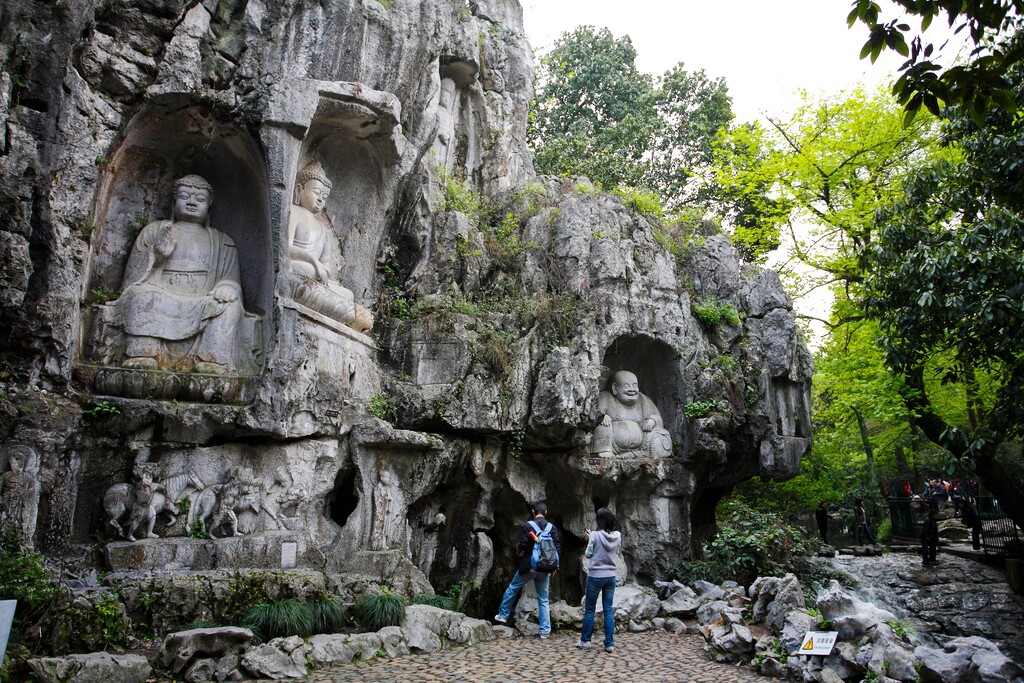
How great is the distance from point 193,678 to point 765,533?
921cm

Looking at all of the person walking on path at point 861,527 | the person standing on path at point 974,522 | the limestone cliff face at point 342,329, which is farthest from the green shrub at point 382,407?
the person walking on path at point 861,527

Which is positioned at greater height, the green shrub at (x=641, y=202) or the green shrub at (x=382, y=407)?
the green shrub at (x=641, y=202)

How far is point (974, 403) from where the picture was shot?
55.8ft

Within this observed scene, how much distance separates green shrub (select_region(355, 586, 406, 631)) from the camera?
8.42 metres

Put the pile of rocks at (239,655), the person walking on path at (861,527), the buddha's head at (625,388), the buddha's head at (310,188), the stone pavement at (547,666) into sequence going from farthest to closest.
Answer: the person walking on path at (861,527)
the buddha's head at (625,388)
the buddha's head at (310,188)
the stone pavement at (547,666)
the pile of rocks at (239,655)

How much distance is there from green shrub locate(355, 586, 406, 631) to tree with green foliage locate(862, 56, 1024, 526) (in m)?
8.24

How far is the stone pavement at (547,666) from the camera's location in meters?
7.03

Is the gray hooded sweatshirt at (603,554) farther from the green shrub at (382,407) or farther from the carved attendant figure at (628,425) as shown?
the carved attendant figure at (628,425)

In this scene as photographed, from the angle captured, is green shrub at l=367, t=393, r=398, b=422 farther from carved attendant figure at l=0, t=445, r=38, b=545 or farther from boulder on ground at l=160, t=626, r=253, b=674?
carved attendant figure at l=0, t=445, r=38, b=545

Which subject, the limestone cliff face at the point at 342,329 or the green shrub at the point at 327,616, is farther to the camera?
the limestone cliff face at the point at 342,329

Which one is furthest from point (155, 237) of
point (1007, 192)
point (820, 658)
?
point (1007, 192)

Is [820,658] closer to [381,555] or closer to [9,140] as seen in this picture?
[381,555]

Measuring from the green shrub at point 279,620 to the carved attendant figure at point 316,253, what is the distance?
401cm

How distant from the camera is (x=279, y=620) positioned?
300 inches
